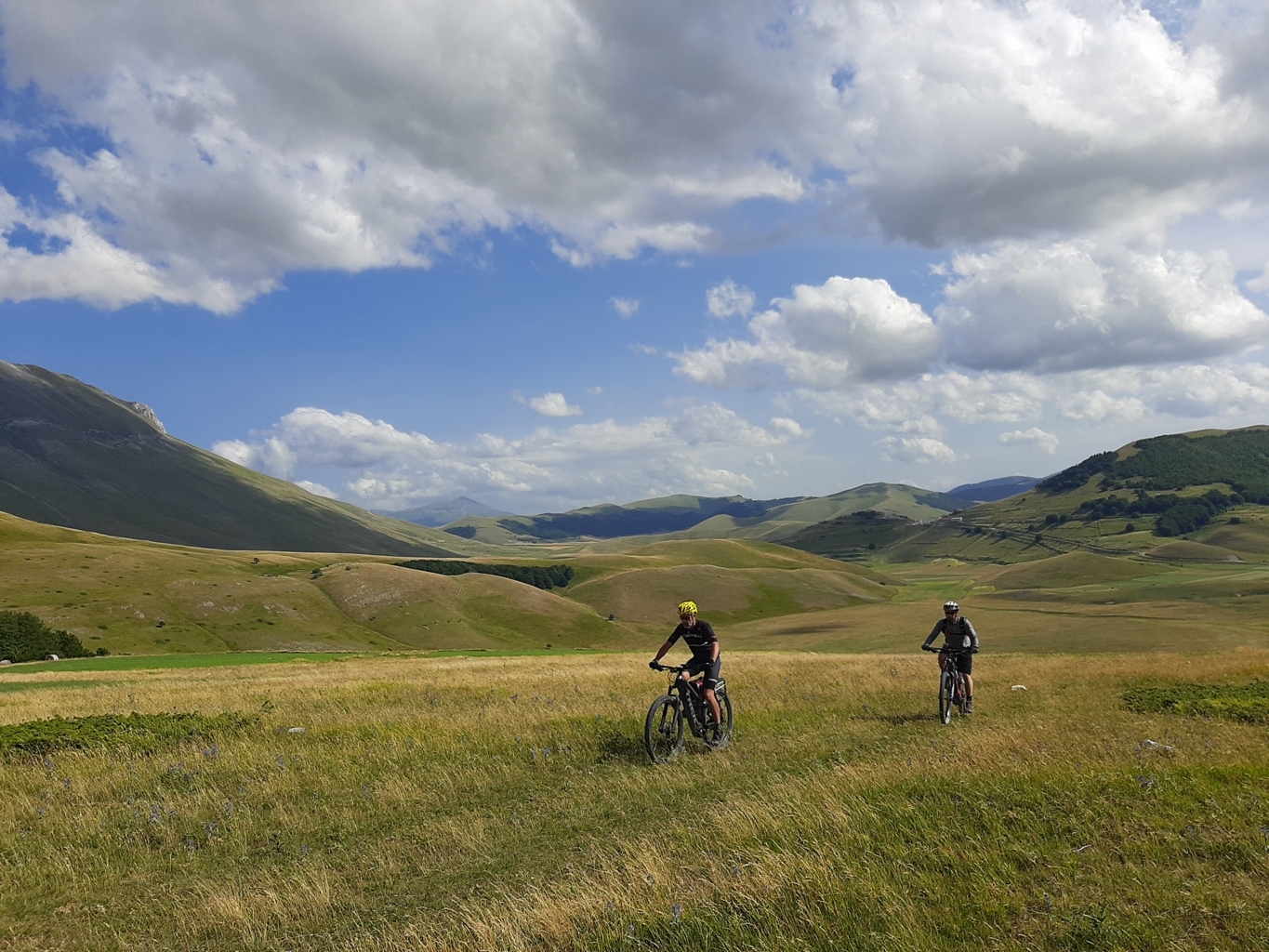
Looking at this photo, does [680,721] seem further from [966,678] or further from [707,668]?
[966,678]

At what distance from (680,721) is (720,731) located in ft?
3.87

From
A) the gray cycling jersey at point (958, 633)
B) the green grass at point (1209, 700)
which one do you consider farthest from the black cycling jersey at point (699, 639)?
the green grass at point (1209, 700)

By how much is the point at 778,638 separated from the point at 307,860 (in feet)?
320

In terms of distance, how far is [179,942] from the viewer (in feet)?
26.2


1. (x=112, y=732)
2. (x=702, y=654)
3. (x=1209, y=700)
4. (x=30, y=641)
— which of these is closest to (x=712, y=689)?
(x=702, y=654)

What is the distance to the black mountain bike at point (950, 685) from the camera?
18.3 metres

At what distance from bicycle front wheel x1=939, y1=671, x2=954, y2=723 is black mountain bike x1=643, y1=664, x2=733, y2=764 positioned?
20.3 feet

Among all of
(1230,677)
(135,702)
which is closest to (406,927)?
(135,702)

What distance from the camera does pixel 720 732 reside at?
50.9 feet

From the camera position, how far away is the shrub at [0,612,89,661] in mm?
69688

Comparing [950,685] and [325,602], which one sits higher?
[950,685]

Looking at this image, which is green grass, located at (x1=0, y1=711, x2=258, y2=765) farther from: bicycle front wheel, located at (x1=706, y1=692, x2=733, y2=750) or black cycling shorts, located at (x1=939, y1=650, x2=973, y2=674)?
black cycling shorts, located at (x1=939, y1=650, x2=973, y2=674)

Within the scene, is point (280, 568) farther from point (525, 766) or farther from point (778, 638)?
point (525, 766)

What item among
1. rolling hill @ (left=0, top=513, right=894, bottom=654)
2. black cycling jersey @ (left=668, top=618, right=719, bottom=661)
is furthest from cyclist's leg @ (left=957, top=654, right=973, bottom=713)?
rolling hill @ (left=0, top=513, right=894, bottom=654)
